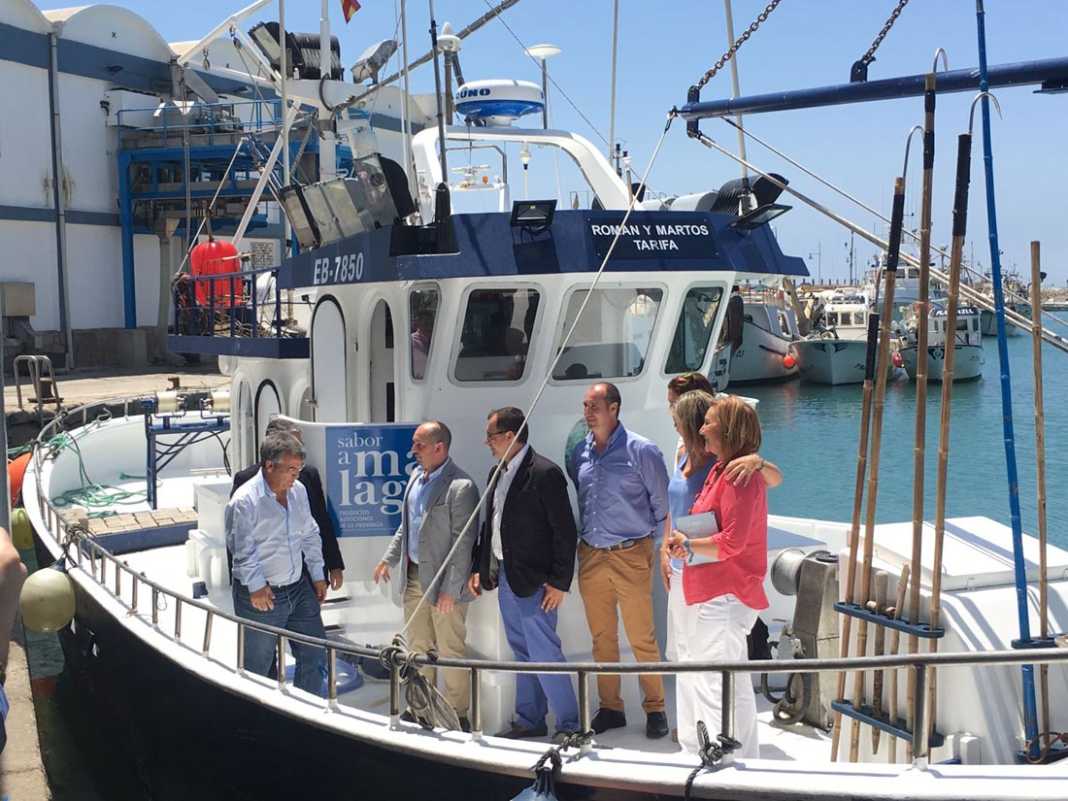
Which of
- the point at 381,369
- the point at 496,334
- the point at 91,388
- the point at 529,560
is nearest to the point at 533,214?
the point at 496,334

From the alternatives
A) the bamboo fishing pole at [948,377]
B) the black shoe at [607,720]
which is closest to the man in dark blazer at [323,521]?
the black shoe at [607,720]

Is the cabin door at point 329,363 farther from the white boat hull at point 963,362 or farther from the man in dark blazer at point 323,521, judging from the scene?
the white boat hull at point 963,362

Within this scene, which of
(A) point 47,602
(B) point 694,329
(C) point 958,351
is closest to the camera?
(A) point 47,602

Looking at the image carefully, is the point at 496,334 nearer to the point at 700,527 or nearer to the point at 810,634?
the point at 700,527

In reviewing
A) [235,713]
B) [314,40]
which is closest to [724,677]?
[235,713]

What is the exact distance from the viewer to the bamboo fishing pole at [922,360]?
3.71m

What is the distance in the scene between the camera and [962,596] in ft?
12.9

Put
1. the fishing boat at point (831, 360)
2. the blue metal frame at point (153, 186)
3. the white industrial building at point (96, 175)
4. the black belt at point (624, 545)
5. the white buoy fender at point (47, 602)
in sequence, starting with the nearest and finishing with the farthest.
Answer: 1. the black belt at point (624, 545)
2. the white buoy fender at point (47, 602)
3. the white industrial building at point (96, 175)
4. the blue metal frame at point (153, 186)
5. the fishing boat at point (831, 360)

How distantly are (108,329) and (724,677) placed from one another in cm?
3018

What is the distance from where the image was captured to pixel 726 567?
4.27 m

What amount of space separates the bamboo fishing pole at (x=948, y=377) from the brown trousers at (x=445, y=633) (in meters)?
2.21

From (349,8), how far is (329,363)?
14.0ft

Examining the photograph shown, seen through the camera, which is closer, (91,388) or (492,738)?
(492,738)

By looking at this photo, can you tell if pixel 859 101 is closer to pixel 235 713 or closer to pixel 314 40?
pixel 235 713
